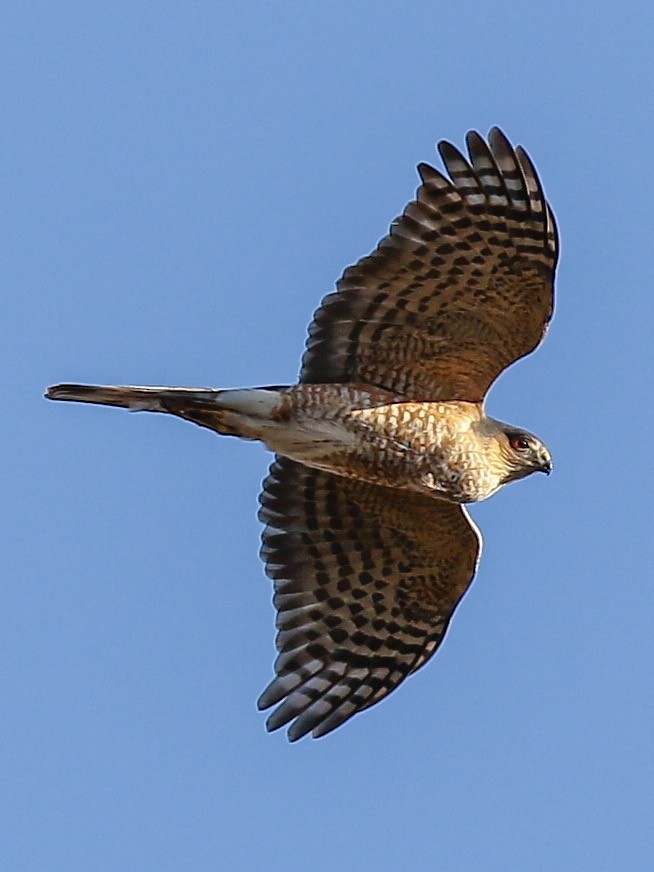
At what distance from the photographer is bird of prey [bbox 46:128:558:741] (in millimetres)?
11117

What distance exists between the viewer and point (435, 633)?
12477mm

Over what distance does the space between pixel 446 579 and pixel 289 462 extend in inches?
46.6

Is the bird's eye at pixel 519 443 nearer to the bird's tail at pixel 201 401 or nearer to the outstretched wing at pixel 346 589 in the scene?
the outstretched wing at pixel 346 589

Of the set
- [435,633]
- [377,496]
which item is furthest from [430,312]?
[435,633]

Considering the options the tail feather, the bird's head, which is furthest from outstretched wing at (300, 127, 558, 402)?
the tail feather

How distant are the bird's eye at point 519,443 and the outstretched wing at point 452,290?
0.33m

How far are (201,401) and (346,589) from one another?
1.85 meters

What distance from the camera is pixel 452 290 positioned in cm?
1126

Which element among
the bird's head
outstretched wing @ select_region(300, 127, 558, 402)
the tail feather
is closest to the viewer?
outstretched wing @ select_region(300, 127, 558, 402)

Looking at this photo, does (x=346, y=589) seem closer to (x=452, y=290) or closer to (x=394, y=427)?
(x=394, y=427)

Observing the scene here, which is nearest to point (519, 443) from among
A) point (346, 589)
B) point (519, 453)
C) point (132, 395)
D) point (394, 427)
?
point (519, 453)

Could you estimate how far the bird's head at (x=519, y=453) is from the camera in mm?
11734

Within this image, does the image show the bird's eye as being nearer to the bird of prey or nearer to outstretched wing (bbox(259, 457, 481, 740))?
the bird of prey

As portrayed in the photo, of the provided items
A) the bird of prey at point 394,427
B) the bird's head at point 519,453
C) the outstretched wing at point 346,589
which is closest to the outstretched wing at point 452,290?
the bird of prey at point 394,427
